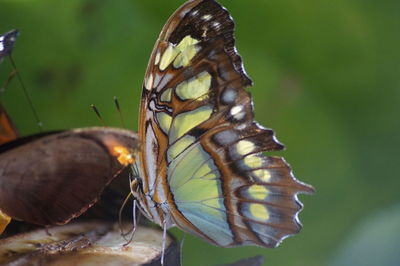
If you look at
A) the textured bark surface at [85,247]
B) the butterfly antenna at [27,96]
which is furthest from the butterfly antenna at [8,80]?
the textured bark surface at [85,247]

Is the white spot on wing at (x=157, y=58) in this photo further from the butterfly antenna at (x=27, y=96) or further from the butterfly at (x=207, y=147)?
the butterfly antenna at (x=27, y=96)

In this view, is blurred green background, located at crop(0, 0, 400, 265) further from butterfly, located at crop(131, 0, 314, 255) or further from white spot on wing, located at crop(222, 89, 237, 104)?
white spot on wing, located at crop(222, 89, 237, 104)

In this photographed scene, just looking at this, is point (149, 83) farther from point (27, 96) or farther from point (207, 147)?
point (27, 96)

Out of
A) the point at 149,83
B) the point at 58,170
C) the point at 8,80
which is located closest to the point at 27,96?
the point at 8,80

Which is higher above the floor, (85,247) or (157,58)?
(157,58)

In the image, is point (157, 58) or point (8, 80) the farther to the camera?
point (8, 80)

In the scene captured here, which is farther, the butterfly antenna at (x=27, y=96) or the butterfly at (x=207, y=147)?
the butterfly antenna at (x=27, y=96)

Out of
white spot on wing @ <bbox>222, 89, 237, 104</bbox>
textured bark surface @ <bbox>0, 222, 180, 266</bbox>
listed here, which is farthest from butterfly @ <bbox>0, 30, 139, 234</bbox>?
white spot on wing @ <bbox>222, 89, 237, 104</bbox>
